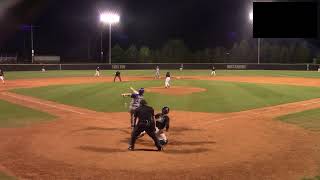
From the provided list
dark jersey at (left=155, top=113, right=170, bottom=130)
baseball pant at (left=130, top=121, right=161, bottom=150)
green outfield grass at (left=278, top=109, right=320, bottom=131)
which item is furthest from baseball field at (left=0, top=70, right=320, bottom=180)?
dark jersey at (left=155, top=113, right=170, bottom=130)

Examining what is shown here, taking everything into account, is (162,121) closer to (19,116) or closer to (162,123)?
(162,123)

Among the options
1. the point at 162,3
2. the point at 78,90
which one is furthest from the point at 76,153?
the point at 162,3

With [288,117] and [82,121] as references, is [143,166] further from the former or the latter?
[288,117]

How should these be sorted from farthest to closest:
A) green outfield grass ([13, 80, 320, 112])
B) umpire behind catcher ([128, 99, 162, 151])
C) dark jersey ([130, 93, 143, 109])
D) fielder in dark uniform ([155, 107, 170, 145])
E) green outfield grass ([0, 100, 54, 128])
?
green outfield grass ([13, 80, 320, 112])
green outfield grass ([0, 100, 54, 128])
dark jersey ([130, 93, 143, 109])
fielder in dark uniform ([155, 107, 170, 145])
umpire behind catcher ([128, 99, 162, 151])

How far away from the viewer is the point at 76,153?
12086 millimetres

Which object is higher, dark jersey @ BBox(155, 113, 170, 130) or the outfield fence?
the outfield fence

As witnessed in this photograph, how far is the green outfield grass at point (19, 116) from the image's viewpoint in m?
17.6

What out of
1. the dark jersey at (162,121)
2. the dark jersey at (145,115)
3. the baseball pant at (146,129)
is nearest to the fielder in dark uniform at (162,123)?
the dark jersey at (162,121)

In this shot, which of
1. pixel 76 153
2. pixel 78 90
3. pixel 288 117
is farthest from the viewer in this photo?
pixel 78 90

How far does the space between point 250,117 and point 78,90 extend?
1580cm

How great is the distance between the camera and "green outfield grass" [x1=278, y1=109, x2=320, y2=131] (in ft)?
55.9

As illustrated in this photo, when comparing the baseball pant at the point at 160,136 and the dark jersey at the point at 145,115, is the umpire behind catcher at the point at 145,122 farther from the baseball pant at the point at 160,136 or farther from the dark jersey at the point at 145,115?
the baseball pant at the point at 160,136

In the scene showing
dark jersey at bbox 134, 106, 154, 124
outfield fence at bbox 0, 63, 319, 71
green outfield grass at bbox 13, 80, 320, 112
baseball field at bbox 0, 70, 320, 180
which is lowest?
baseball field at bbox 0, 70, 320, 180

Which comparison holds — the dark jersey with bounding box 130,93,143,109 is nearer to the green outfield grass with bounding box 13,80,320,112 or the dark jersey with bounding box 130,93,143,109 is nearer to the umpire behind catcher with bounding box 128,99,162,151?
the umpire behind catcher with bounding box 128,99,162,151
